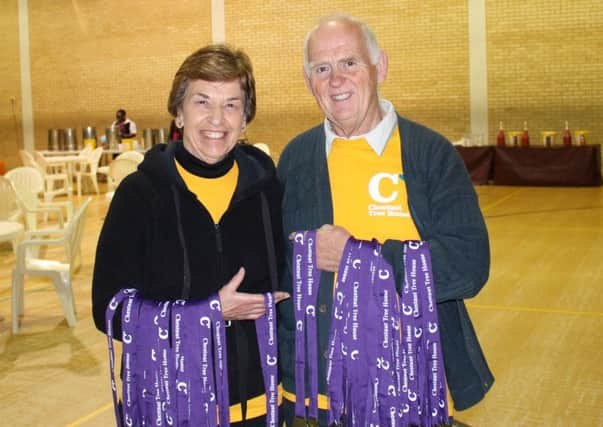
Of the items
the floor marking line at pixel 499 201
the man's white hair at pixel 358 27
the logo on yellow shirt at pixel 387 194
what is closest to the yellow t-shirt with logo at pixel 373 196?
the logo on yellow shirt at pixel 387 194

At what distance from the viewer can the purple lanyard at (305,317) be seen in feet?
5.94

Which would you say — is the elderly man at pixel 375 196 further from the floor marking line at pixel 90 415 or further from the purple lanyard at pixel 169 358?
the floor marking line at pixel 90 415

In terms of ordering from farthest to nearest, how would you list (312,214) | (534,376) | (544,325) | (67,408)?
1. (544,325)
2. (534,376)
3. (67,408)
4. (312,214)

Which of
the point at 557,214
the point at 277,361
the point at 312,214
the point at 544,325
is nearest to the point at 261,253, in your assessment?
the point at 312,214

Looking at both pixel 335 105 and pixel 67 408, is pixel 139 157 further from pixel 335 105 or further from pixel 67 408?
pixel 335 105

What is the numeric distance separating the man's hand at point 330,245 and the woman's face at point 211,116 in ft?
1.17

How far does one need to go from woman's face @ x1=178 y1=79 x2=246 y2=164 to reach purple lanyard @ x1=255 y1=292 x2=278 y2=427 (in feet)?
1.36

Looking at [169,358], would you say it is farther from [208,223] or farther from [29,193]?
[29,193]

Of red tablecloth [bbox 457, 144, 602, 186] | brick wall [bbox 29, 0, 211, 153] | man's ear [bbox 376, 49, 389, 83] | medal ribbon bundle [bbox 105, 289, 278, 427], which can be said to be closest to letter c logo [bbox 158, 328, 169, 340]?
medal ribbon bundle [bbox 105, 289, 278, 427]

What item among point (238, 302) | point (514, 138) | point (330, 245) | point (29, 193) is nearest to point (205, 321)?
point (238, 302)

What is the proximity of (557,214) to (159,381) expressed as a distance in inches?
358

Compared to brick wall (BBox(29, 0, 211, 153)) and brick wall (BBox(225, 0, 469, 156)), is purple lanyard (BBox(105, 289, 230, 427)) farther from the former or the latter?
brick wall (BBox(29, 0, 211, 153))

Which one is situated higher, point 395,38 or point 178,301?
point 395,38

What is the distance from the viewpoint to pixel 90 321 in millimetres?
5531
